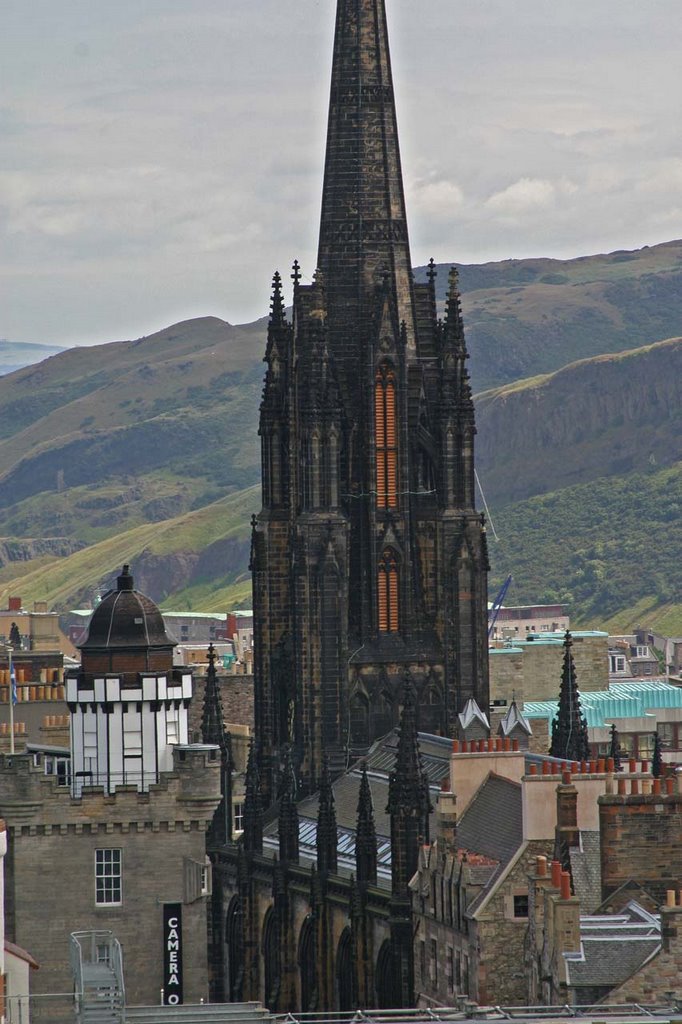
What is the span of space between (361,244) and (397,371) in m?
5.43

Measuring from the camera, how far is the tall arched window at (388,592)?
5187 inches

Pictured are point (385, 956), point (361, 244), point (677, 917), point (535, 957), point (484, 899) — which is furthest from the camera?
point (361, 244)

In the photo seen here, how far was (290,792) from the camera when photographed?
12338 cm

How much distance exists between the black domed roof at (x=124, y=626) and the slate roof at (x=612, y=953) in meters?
22.1

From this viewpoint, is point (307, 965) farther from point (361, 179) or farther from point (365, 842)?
point (361, 179)

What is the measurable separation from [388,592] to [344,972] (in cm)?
2188

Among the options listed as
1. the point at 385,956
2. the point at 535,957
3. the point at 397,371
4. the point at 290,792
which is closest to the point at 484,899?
the point at 535,957

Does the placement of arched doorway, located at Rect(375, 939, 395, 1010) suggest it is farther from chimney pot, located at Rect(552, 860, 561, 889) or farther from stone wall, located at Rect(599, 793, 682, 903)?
chimney pot, located at Rect(552, 860, 561, 889)

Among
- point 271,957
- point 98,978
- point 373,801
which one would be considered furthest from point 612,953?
point 271,957

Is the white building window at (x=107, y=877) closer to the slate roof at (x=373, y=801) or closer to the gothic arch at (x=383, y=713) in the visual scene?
the slate roof at (x=373, y=801)

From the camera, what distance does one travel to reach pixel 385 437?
13150 cm

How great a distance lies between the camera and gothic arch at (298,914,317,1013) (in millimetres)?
116188

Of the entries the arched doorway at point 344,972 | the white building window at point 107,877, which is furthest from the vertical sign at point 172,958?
the arched doorway at point 344,972

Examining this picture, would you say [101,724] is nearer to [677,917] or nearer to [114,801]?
[114,801]
